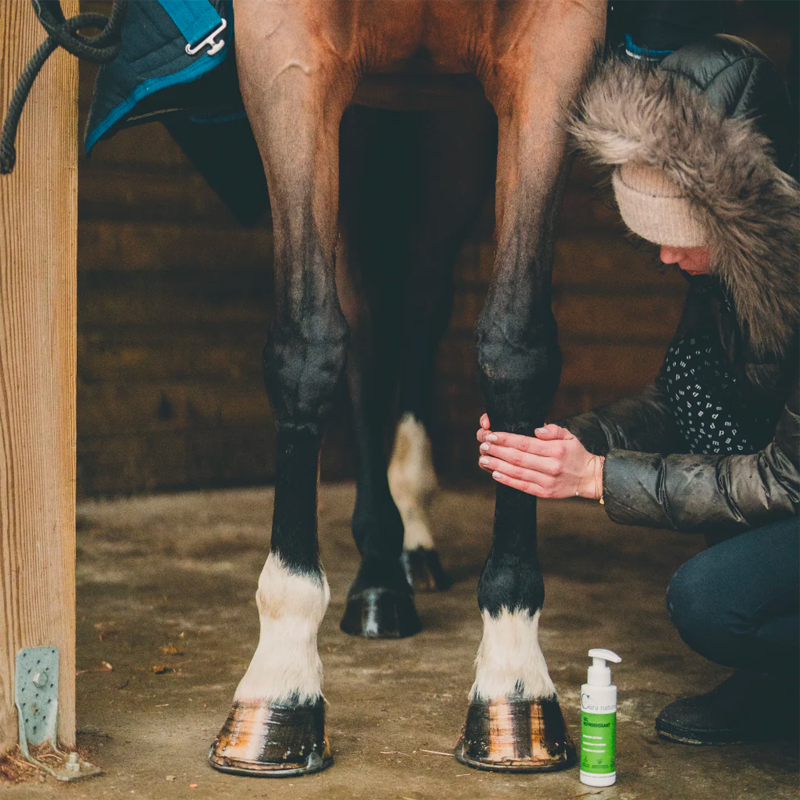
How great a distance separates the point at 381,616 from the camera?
2.62 m

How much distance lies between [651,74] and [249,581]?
181 centimetres

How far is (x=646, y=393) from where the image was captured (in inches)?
89.7

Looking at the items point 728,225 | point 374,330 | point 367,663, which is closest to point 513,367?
point 728,225

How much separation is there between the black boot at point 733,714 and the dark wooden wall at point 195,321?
7.63ft

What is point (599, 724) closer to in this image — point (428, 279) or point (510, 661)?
point (510, 661)

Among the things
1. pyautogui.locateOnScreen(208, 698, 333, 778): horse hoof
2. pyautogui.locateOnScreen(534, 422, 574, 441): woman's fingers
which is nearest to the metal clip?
pyautogui.locateOnScreen(534, 422, 574, 441): woman's fingers

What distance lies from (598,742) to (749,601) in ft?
0.98

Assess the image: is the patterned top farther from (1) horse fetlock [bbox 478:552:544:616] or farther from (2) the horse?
(1) horse fetlock [bbox 478:552:544:616]

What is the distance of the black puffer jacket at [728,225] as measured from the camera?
1.73 metres

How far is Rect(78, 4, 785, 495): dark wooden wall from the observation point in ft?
13.9

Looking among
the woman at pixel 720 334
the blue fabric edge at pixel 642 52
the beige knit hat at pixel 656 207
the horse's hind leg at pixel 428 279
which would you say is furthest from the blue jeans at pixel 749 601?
the horse's hind leg at pixel 428 279

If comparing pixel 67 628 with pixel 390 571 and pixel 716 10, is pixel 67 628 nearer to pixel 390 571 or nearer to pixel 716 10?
pixel 390 571

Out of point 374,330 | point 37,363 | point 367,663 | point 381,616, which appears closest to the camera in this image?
point 37,363

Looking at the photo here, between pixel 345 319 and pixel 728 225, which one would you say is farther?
pixel 345 319
